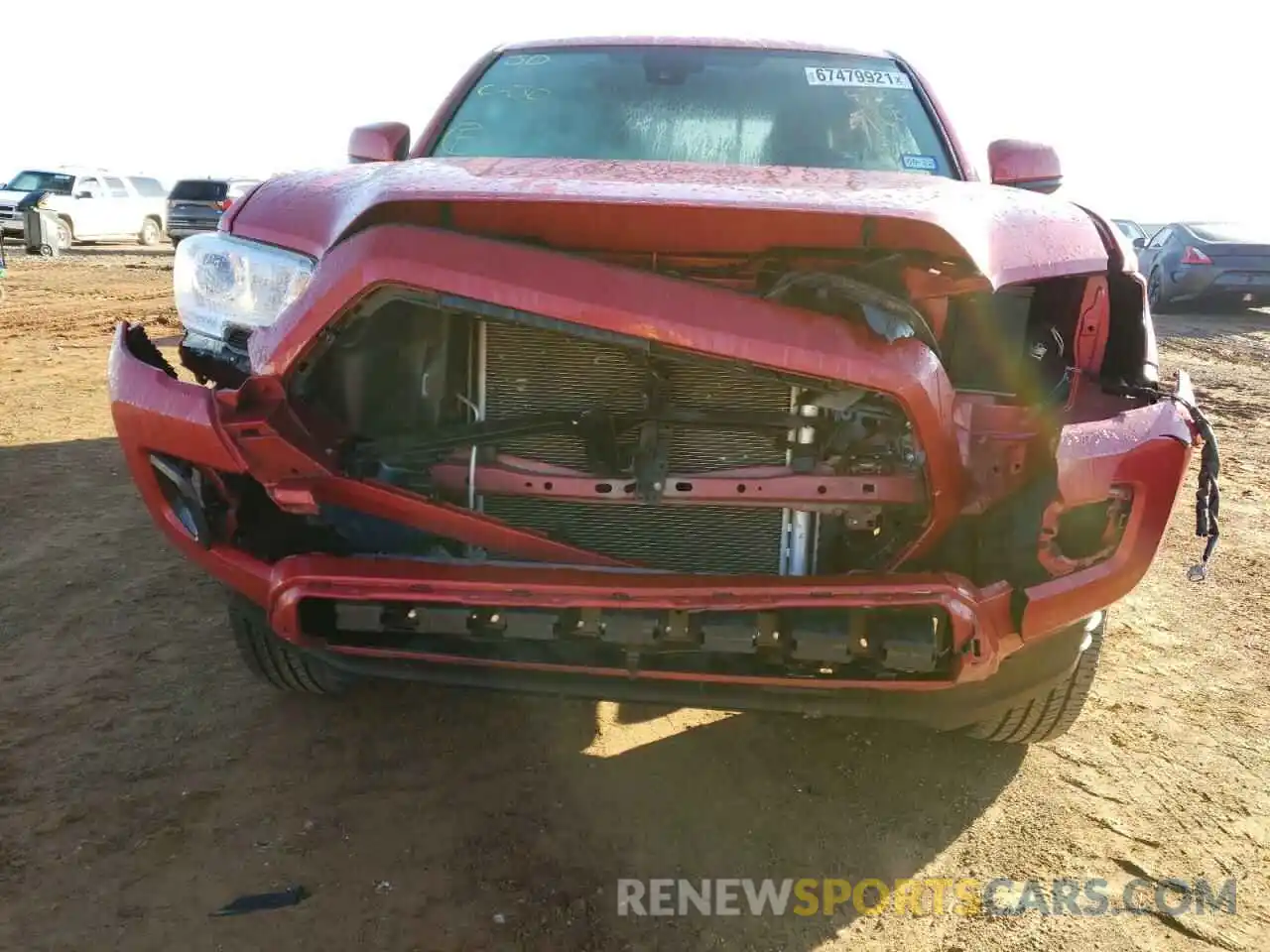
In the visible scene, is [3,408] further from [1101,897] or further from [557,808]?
[1101,897]

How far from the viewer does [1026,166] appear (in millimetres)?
3078

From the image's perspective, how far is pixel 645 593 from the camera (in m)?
1.92

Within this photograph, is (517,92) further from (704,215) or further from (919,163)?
(704,215)

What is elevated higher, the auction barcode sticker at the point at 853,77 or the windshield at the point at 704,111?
the auction barcode sticker at the point at 853,77

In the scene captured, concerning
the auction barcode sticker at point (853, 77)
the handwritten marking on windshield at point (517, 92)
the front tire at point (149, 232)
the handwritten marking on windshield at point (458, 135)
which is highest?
the auction barcode sticker at point (853, 77)

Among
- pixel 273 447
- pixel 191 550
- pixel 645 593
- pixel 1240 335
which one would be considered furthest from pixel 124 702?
pixel 1240 335

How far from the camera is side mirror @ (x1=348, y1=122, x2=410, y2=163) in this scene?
10.8 feet

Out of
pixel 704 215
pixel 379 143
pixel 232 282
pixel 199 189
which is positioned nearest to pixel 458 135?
pixel 379 143

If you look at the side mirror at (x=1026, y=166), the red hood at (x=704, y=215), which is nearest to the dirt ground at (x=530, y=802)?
the red hood at (x=704, y=215)

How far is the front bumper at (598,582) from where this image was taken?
1.88m

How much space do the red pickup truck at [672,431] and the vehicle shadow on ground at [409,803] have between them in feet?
1.30

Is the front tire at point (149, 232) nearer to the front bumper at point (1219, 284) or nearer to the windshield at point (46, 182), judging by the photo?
the windshield at point (46, 182)

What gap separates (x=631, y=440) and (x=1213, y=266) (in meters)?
12.7

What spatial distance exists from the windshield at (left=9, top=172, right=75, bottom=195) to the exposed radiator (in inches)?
870
